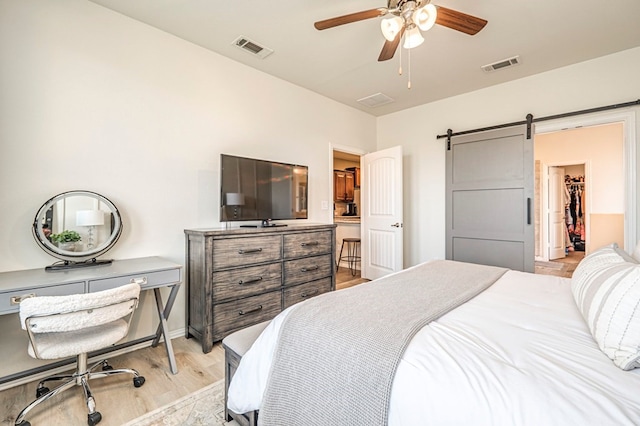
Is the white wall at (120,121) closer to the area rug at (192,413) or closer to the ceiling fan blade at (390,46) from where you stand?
the area rug at (192,413)

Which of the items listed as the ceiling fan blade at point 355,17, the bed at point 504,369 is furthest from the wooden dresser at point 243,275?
the ceiling fan blade at point 355,17

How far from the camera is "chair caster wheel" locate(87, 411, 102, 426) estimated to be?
1.54 m

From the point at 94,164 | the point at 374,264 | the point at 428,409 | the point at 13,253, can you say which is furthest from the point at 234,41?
the point at 374,264

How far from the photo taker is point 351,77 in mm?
3436

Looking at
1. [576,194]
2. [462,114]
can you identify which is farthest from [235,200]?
[576,194]

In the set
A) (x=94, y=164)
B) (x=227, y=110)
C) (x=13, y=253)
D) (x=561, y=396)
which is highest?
(x=227, y=110)

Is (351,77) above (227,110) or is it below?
above

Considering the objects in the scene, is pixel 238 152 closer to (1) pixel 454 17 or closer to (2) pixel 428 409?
(1) pixel 454 17

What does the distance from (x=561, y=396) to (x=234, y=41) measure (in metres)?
3.20

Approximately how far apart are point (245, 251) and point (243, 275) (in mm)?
213

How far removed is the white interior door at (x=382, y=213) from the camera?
4.10 metres

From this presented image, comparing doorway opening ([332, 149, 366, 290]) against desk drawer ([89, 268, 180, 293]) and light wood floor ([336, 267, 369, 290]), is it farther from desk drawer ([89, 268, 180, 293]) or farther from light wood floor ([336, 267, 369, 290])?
desk drawer ([89, 268, 180, 293])

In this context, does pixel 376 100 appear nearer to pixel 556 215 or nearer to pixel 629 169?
pixel 629 169

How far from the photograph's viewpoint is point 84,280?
5.70 feet
